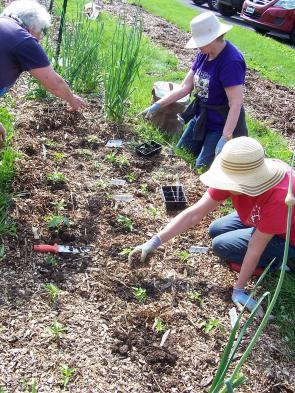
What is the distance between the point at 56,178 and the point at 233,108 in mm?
1355

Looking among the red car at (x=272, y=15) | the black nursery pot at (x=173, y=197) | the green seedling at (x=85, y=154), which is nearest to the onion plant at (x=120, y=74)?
the green seedling at (x=85, y=154)

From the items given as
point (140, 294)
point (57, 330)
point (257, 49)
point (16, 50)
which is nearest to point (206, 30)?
point (16, 50)

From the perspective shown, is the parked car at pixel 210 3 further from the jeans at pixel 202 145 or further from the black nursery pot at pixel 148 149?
the black nursery pot at pixel 148 149

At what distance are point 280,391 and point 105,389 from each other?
2.56ft

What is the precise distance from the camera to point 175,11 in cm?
1178

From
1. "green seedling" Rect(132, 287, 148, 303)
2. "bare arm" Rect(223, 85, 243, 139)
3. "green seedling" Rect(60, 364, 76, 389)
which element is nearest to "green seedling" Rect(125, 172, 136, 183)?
"bare arm" Rect(223, 85, 243, 139)

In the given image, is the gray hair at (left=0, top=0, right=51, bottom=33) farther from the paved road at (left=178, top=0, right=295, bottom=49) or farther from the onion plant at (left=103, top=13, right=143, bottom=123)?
the paved road at (left=178, top=0, right=295, bottom=49)

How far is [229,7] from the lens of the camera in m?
13.7

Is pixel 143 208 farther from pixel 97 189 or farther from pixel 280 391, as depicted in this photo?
pixel 280 391

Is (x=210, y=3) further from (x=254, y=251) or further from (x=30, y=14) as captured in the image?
(x=254, y=251)

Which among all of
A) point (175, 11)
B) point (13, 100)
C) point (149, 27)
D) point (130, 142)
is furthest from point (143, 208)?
point (175, 11)

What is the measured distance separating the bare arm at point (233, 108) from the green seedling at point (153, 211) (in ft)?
2.57

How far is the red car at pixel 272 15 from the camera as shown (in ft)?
36.5

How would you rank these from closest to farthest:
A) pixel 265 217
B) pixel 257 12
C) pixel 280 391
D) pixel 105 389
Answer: pixel 105 389 → pixel 280 391 → pixel 265 217 → pixel 257 12
